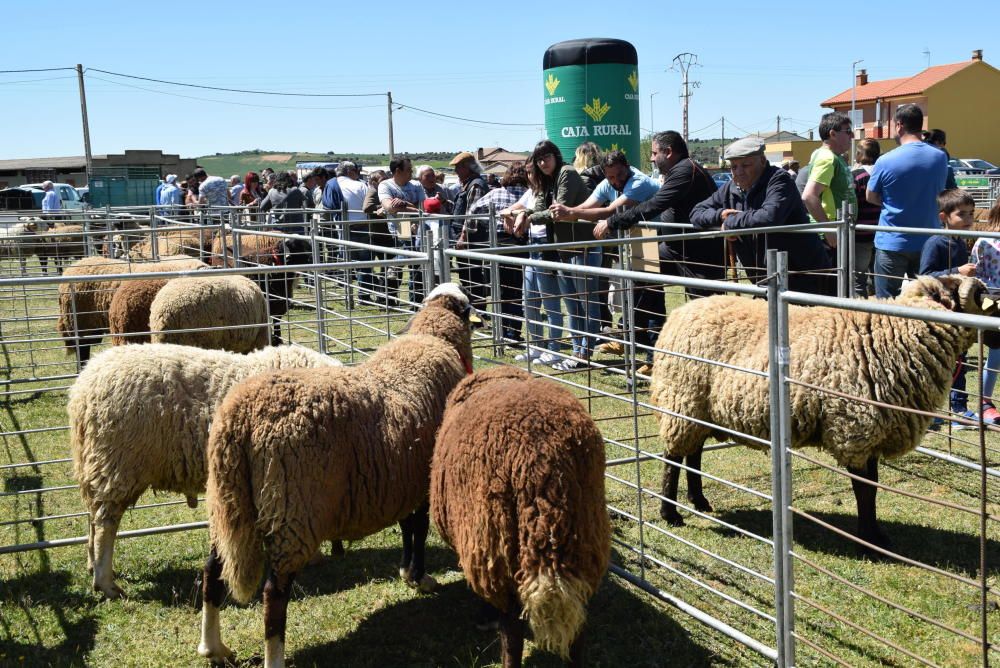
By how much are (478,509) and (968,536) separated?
10.6ft

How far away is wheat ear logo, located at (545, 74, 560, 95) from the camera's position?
14080 mm

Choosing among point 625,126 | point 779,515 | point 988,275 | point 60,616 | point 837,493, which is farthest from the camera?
point 625,126

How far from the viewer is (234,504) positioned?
3537 millimetres

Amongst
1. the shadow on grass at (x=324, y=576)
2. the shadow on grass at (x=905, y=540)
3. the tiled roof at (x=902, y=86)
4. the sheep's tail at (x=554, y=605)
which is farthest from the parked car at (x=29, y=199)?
the tiled roof at (x=902, y=86)

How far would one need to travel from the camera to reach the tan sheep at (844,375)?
4.59 m

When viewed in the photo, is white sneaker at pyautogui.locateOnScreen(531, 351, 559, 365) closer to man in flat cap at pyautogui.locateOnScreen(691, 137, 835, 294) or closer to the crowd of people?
the crowd of people

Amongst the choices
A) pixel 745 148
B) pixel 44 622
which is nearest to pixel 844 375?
pixel 745 148

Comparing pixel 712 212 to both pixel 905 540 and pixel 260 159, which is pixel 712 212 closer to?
pixel 905 540

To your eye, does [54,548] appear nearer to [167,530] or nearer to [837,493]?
[167,530]

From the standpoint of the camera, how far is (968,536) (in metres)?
4.86

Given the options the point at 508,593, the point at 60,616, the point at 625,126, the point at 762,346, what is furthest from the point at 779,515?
the point at 625,126

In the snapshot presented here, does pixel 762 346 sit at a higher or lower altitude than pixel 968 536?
higher

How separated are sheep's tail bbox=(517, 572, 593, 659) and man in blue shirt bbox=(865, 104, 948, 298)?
532cm

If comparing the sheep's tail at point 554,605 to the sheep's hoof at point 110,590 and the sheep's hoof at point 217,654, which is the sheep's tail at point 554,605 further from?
the sheep's hoof at point 110,590
